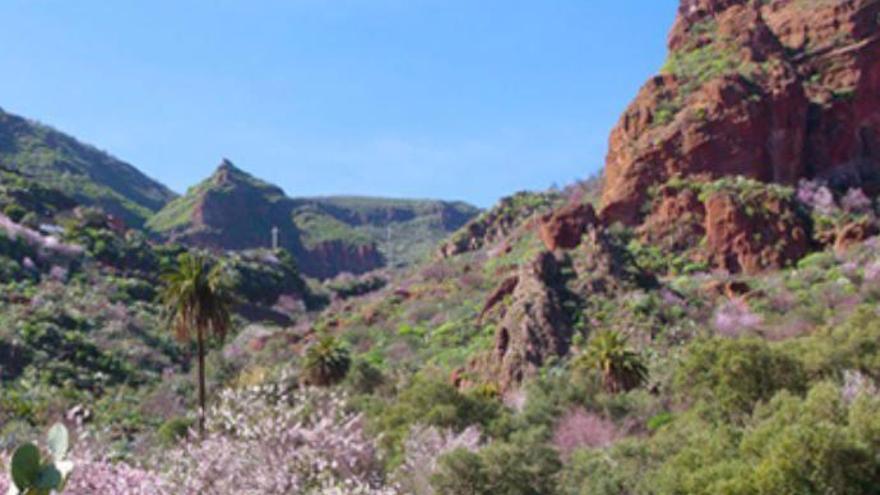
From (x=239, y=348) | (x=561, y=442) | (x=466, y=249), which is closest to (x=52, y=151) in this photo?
(x=466, y=249)

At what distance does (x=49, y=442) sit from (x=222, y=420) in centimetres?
1362

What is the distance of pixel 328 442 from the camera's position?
73.5ft

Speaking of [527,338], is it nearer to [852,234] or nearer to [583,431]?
[583,431]

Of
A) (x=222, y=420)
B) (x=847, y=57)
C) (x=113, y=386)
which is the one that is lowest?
(x=113, y=386)

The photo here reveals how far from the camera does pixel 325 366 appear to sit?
49.1 m

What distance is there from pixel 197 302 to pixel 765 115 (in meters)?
44.6

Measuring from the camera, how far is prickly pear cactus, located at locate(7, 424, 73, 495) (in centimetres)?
766

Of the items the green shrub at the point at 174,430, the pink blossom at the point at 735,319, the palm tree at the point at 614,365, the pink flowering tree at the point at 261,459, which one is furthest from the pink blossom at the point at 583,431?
the green shrub at the point at 174,430

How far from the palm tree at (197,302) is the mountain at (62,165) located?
112456 mm

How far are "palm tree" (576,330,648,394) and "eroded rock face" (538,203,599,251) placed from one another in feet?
62.6

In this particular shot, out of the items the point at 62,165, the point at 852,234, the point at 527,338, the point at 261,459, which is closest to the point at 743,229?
the point at 852,234

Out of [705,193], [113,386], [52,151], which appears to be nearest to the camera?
[113,386]

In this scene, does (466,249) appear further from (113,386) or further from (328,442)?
(328,442)

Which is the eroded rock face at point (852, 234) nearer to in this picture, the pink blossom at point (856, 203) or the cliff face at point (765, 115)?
the pink blossom at point (856, 203)
